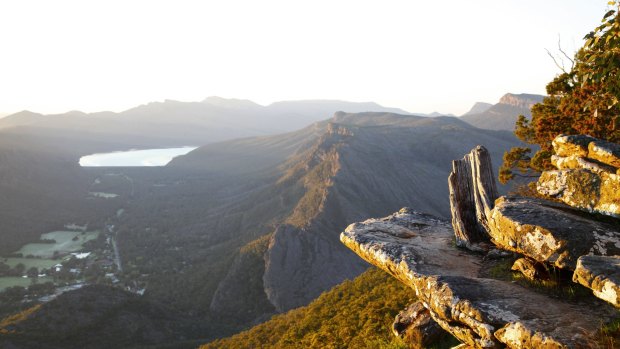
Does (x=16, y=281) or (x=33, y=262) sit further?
(x=33, y=262)

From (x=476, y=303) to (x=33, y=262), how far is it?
5860 inches

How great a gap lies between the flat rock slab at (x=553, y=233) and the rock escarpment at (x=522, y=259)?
23mm

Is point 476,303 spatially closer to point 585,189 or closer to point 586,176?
point 585,189

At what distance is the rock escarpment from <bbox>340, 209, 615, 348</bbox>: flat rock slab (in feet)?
0.08

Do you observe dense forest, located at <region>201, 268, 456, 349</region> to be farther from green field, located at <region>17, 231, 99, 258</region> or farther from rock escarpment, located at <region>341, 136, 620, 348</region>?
green field, located at <region>17, 231, 99, 258</region>

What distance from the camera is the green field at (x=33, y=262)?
120 m

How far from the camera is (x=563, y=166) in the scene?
43.9ft

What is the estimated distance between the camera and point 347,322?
27.3m

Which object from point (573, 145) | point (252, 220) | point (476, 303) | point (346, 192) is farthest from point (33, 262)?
point (573, 145)

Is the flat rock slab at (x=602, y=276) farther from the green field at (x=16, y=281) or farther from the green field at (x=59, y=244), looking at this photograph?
the green field at (x=59, y=244)

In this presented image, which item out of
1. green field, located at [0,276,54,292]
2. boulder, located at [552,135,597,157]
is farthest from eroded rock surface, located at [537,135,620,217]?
green field, located at [0,276,54,292]

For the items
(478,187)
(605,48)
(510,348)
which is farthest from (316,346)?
(605,48)

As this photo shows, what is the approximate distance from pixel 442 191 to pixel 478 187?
5200 inches

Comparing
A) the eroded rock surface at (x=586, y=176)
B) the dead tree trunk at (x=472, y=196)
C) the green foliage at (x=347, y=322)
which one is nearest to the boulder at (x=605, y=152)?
the eroded rock surface at (x=586, y=176)
